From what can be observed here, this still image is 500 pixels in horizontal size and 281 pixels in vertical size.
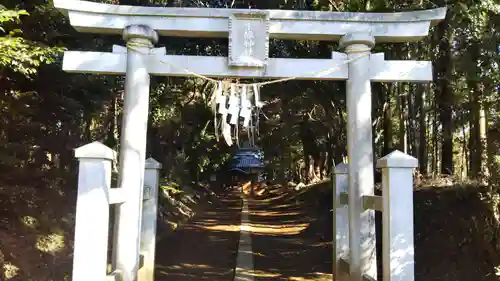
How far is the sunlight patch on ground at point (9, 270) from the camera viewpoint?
763cm

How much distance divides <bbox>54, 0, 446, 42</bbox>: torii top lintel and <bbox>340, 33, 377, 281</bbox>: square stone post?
23 cm

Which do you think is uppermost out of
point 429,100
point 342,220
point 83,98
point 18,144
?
point 429,100

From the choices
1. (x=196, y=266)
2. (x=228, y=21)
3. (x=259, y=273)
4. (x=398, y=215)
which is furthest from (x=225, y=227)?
(x=398, y=215)

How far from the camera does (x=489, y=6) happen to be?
727 centimetres

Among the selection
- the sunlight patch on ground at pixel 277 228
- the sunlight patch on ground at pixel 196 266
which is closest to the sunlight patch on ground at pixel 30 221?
the sunlight patch on ground at pixel 196 266

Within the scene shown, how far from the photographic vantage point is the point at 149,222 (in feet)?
22.2

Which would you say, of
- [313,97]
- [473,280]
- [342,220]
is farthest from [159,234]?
[473,280]

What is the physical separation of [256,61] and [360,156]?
1745 millimetres

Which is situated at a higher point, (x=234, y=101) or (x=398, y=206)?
(x=234, y=101)

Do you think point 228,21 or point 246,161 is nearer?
point 228,21

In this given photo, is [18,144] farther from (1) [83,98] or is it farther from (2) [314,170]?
(2) [314,170]

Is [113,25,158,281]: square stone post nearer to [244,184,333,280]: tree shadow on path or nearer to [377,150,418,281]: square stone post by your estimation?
[377,150,418,281]: square stone post

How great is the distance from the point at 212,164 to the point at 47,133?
94.5 feet

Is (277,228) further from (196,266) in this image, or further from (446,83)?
(446,83)
